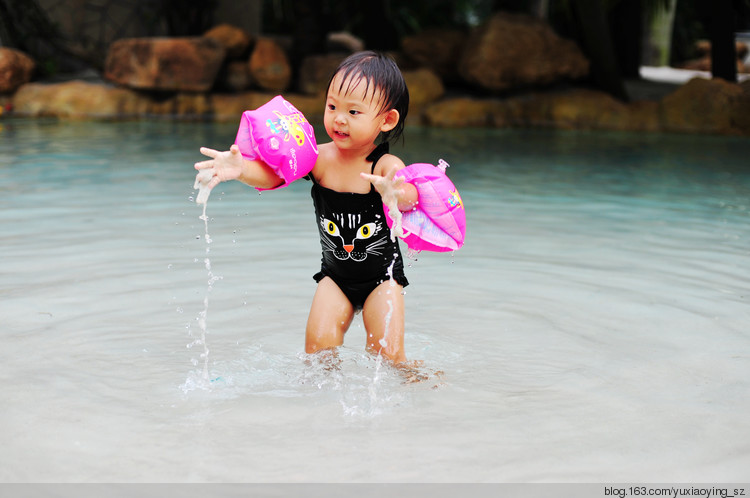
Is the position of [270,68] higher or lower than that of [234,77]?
higher

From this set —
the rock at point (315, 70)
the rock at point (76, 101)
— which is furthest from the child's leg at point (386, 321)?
the rock at point (76, 101)

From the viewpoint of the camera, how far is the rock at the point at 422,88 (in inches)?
583

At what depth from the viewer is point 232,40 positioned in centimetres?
1567

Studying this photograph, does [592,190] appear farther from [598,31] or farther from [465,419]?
[598,31]

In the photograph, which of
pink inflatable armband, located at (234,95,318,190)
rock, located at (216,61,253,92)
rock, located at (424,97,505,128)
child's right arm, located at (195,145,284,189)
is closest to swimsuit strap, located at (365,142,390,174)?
pink inflatable armband, located at (234,95,318,190)

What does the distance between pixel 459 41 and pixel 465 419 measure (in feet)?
48.1

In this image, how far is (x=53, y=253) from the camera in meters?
4.99

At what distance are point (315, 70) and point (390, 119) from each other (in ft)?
41.5

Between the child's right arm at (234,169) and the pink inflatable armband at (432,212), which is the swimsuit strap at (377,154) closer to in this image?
the pink inflatable armband at (432,212)

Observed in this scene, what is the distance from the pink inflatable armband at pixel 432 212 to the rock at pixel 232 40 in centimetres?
1333

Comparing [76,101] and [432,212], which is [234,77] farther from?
[432,212]

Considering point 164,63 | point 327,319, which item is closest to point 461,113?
point 164,63

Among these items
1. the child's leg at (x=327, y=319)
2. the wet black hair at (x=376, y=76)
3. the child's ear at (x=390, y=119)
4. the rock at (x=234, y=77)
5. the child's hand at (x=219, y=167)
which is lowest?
the child's leg at (x=327, y=319)
